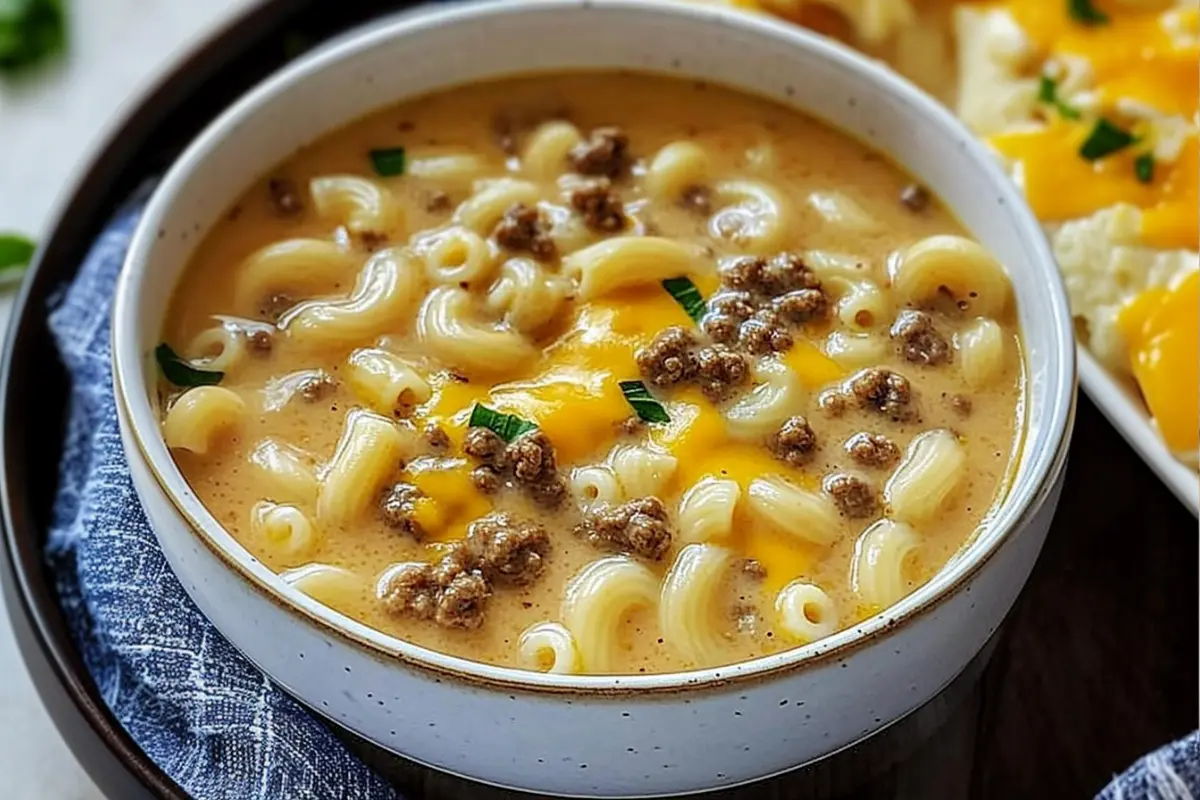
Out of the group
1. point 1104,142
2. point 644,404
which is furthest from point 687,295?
point 1104,142

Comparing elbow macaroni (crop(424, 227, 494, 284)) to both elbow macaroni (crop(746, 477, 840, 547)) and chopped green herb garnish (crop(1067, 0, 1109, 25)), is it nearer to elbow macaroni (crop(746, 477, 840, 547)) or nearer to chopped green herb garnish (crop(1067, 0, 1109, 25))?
elbow macaroni (crop(746, 477, 840, 547))

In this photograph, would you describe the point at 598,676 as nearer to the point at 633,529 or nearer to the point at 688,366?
the point at 633,529

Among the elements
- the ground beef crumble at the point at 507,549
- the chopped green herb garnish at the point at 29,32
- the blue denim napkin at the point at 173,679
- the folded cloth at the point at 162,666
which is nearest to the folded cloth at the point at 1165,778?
the blue denim napkin at the point at 173,679

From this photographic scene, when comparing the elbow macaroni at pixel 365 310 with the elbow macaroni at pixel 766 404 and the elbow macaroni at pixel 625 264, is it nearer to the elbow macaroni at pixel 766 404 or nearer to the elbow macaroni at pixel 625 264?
the elbow macaroni at pixel 625 264

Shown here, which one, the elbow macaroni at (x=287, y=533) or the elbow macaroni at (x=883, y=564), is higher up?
the elbow macaroni at (x=287, y=533)

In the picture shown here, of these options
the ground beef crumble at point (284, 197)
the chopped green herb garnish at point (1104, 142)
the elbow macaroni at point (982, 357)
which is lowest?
the chopped green herb garnish at point (1104, 142)

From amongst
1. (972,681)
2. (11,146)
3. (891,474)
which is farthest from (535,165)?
(11,146)
